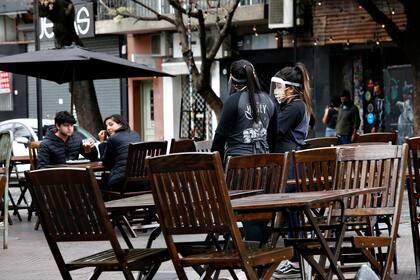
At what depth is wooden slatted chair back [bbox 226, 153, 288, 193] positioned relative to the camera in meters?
8.17

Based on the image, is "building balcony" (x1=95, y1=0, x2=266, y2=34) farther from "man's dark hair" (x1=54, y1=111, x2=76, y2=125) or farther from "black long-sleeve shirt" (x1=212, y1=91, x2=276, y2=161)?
"black long-sleeve shirt" (x1=212, y1=91, x2=276, y2=161)

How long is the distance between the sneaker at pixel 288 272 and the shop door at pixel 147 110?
27141 millimetres

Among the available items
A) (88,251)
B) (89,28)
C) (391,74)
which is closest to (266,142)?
(88,251)

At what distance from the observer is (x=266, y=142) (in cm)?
1024

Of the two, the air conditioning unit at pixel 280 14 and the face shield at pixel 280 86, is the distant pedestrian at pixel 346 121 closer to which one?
the air conditioning unit at pixel 280 14

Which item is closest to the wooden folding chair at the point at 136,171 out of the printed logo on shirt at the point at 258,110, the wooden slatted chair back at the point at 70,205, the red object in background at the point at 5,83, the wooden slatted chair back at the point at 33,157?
the wooden slatted chair back at the point at 33,157

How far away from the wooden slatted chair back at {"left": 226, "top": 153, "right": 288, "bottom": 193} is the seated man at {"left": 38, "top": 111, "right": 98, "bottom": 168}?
6500 mm

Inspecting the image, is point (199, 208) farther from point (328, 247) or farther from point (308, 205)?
point (328, 247)

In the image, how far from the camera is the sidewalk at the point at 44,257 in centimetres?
1030

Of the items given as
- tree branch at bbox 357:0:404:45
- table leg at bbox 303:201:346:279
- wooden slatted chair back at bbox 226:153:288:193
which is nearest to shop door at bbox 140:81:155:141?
tree branch at bbox 357:0:404:45

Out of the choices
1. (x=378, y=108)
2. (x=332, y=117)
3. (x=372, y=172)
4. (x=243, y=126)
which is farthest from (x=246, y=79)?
(x=378, y=108)

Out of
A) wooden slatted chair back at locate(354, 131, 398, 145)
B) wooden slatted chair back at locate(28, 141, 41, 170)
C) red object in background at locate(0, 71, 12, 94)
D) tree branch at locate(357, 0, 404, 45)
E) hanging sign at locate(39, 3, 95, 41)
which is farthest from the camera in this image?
red object in background at locate(0, 71, 12, 94)

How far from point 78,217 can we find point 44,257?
17.8 feet

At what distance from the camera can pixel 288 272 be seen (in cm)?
952
